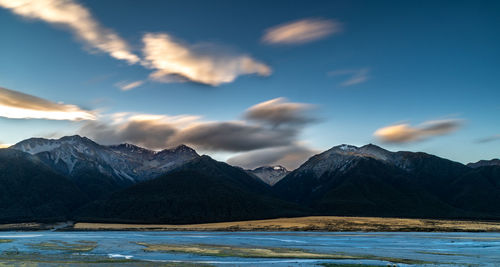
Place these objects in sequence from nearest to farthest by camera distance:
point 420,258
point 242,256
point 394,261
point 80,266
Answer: point 80,266, point 394,261, point 420,258, point 242,256

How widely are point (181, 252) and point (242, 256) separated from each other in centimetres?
1408

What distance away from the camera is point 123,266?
→ 59.5 meters

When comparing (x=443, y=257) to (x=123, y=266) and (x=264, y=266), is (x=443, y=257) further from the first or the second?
(x=123, y=266)

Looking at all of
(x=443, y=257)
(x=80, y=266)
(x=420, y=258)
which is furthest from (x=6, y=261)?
(x=443, y=257)

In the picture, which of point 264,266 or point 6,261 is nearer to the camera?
point 264,266

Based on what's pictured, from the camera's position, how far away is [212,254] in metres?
77.8

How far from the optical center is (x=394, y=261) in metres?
64.2

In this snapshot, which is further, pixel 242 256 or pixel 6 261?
pixel 242 256

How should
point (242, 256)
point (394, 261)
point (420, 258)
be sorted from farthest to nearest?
point (242, 256), point (420, 258), point (394, 261)

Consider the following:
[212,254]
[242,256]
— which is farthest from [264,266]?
[212,254]

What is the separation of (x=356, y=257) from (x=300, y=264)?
13795 mm

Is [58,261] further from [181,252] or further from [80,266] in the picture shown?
[181,252]

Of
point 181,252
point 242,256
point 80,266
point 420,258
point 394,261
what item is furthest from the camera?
point 181,252

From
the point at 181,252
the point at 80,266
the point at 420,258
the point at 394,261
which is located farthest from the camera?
the point at 181,252
